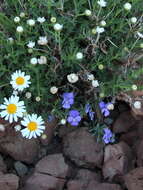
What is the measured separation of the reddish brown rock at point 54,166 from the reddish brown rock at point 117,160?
280 mm

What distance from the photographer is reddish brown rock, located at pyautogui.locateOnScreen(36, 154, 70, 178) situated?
295cm

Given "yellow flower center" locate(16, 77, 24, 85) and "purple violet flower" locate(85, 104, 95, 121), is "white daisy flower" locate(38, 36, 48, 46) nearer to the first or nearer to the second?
"yellow flower center" locate(16, 77, 24, 85)

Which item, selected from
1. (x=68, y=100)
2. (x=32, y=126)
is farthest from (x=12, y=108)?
(x=68, y=100)

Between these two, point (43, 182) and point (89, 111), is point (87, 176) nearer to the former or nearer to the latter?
point (43, 182)

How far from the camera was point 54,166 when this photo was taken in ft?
9.78

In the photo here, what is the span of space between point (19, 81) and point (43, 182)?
687mm

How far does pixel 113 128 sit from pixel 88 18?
828 mm

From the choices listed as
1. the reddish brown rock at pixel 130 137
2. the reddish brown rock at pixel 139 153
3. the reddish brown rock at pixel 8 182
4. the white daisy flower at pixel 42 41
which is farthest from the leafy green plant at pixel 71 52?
the reddish brown rock at pixel 8 182

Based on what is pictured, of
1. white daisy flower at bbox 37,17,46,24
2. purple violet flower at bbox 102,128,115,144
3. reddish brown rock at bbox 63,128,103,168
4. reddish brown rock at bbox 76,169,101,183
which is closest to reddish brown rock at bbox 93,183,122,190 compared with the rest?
reddish brown rock at bbox 76,169,101,183

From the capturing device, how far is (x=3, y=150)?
310 cm

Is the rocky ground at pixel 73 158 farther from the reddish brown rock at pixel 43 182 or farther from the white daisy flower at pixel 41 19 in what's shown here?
the white daisy flower at pixel 41 19

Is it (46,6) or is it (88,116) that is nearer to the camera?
(46,6)

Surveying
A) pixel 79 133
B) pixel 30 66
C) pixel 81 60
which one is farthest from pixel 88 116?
pixel 30 66

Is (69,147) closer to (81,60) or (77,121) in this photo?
(77,121)
